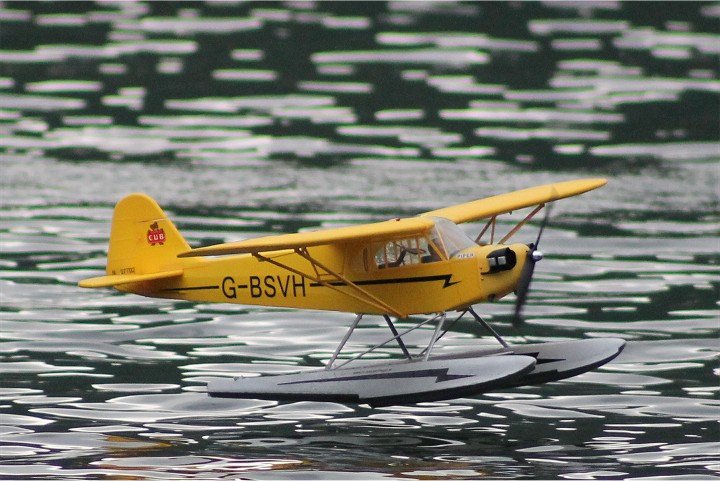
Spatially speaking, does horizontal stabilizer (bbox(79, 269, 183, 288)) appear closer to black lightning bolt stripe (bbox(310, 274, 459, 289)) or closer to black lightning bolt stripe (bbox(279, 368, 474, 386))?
black lightning bolt stripe (bbox(310, 274, 459, 289))

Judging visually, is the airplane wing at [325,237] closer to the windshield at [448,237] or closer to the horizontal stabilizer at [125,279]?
the windshield at [448,237]

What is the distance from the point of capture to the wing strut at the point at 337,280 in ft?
60.8

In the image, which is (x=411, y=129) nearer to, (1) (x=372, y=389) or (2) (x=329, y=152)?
(2) (x=329, y=152)

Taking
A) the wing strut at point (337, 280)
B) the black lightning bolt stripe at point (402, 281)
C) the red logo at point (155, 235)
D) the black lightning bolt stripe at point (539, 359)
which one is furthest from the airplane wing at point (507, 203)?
the red logo at point (155, 235)

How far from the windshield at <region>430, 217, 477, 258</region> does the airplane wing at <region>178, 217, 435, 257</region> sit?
169 mm

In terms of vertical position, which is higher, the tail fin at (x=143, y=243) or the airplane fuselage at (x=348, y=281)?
the tail fin at (x=143, y=243)

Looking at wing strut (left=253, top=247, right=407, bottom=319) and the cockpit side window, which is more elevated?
the cockpit side window

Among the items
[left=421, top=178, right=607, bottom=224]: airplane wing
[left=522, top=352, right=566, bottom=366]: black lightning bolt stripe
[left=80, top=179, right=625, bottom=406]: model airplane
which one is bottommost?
[left=522, top=352, right=566, bottom=366]: black lightning bolt stripe

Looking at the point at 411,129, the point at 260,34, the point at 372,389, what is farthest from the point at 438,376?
the point at 260,34

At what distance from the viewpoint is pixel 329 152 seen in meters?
40.3

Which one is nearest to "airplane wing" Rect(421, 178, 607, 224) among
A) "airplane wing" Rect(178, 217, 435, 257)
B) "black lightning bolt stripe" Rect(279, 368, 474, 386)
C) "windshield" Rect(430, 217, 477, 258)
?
"windshield" Rect(430, 217, 477, 258)

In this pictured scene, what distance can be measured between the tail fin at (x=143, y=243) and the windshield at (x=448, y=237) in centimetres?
398

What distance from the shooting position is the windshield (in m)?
18.5

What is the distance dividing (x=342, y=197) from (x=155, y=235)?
49.3 feet
